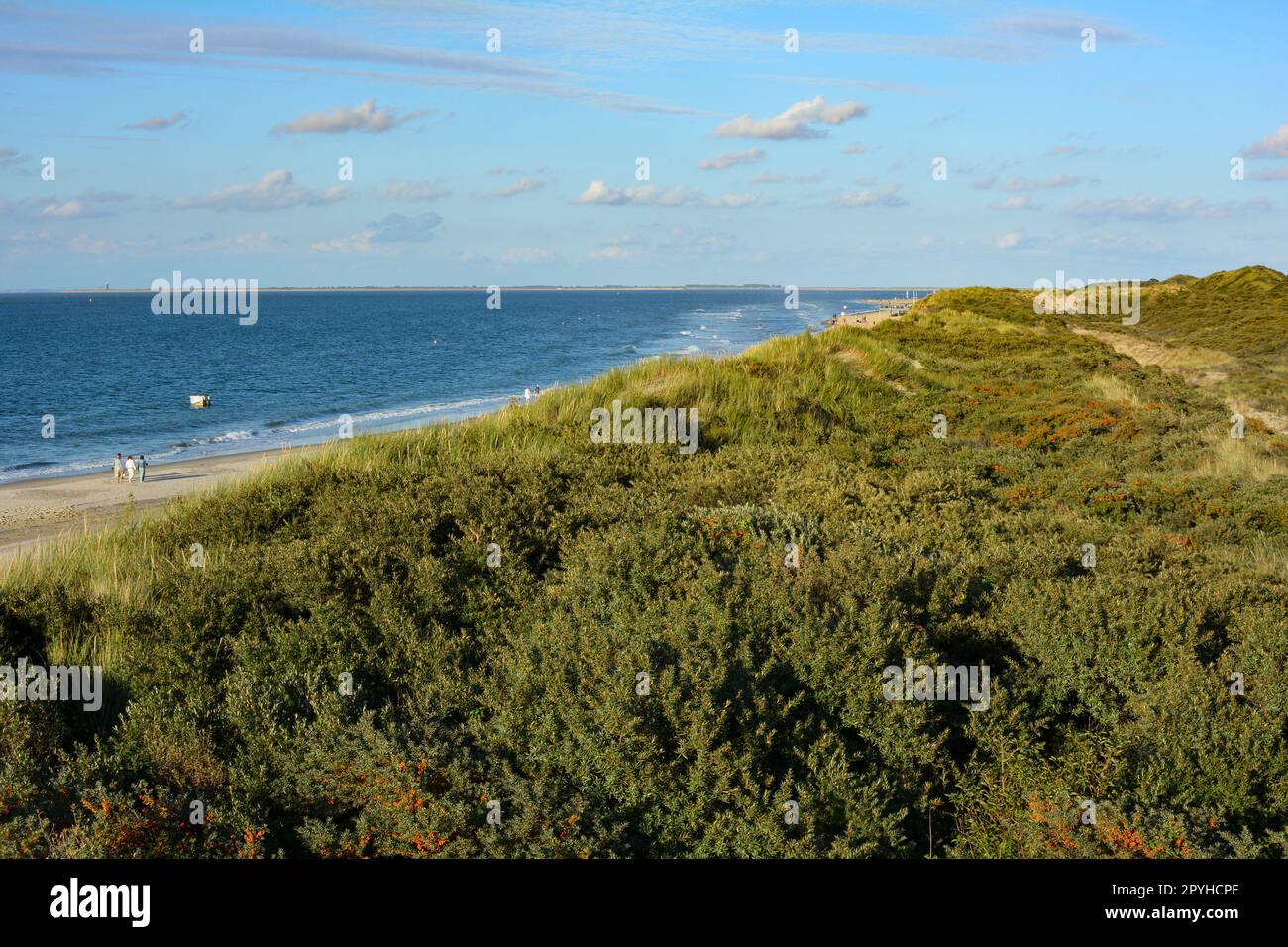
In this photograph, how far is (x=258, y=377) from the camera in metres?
64.1

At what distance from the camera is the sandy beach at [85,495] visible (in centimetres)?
2066

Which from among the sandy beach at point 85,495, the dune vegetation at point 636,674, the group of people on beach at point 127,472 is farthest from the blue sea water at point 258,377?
the dune vegetation at point 636,674

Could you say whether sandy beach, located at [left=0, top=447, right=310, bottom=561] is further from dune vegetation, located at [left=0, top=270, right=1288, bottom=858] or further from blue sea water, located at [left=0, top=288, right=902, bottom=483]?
dune vegetation, located at [left=0, top=270, right=1288, bottom=858]

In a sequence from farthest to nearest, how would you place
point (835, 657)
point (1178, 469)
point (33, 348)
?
point (33, 348)
point (1178, 469)
point (835, 657)

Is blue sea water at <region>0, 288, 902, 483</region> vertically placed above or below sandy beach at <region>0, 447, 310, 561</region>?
above

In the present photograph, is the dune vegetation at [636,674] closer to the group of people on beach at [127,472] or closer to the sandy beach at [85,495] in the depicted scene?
the sandy beach at [85,495]

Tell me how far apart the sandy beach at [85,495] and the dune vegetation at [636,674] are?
11724 millimetres

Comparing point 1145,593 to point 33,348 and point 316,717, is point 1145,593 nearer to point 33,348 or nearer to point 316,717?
point 316,717

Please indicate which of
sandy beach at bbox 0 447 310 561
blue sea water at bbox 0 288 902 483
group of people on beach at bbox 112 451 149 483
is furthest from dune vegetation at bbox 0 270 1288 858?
blue sea water at bbox 0 288 902 483

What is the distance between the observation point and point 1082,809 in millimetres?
4555

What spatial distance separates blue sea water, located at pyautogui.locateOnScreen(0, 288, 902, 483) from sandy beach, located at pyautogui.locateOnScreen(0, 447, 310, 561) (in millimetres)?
2510

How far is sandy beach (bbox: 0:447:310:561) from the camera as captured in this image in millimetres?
20656

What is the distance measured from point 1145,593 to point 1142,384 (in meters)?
17.6
